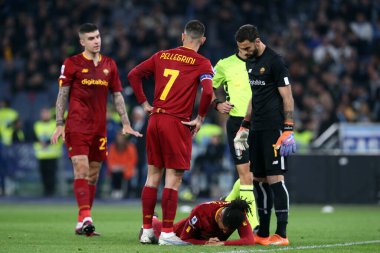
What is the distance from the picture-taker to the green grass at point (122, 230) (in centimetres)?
950

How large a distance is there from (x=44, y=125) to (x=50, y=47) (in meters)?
5.46

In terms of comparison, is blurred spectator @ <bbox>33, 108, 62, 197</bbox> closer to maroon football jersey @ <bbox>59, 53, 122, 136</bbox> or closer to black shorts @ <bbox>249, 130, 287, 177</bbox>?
maroon football jersey @ <bbox>59, 53, 122, 136</bbox>

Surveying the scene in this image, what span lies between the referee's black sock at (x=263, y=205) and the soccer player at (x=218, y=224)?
69 centimetres

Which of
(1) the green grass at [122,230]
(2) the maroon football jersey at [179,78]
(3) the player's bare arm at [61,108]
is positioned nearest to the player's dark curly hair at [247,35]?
(2) the maroon football jersey at [179,78]

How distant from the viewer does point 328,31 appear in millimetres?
27203

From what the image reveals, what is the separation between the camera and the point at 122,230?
12.5 meters

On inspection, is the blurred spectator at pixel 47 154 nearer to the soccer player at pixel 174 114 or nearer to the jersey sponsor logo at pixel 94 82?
the jersey sponsor logo at pixel 94 82

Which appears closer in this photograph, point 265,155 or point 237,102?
point 265,155

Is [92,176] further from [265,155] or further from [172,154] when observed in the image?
[265,155]

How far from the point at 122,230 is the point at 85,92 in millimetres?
1923

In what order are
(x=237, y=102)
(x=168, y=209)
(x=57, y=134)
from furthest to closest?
(x=237, y=102) < (x=57, y=134) < (x=168, y=209)

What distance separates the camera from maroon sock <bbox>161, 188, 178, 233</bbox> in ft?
32.8

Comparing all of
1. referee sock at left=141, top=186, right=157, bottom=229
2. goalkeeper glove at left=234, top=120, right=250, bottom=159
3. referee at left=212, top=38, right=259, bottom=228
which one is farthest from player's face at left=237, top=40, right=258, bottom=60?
referee sock at left=141, top=186, right=157, bottom=229

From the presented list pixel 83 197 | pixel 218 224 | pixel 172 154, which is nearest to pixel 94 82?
pixel 83 197
